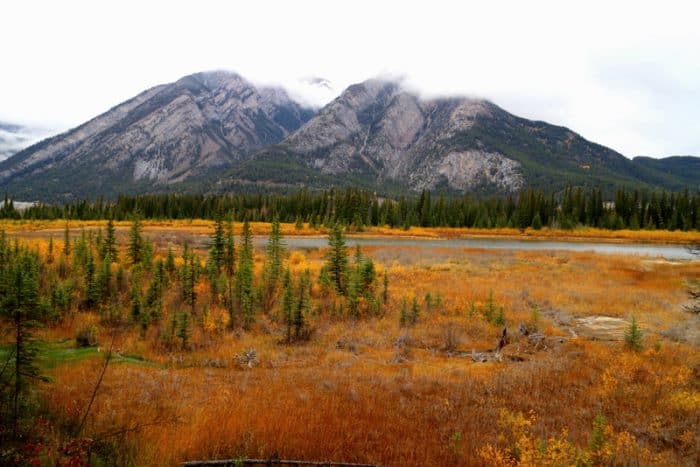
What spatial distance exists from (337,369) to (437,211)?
102 metres

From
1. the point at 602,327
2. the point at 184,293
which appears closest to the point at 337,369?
the point at 184,293

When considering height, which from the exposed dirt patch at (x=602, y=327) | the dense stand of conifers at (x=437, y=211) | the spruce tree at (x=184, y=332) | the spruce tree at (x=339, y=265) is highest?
the dense stand of conifers at (x=437, y=211)

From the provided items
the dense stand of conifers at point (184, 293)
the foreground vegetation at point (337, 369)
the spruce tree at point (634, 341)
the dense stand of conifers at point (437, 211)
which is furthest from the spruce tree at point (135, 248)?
the dense stand of conifers at point (437, 211)

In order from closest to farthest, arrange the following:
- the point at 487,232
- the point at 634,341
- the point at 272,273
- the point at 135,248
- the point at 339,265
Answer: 1. the point at 634,341
2. the point at 272,273
3. the point at 339,265
4. the point at 135,248
5. the point at 487,232

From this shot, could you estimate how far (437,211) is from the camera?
110812mm

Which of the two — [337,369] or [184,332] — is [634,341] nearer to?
[337,369]

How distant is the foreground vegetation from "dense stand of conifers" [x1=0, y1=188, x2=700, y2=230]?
229ft

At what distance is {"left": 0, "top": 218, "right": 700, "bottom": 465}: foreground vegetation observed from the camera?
21.2ft

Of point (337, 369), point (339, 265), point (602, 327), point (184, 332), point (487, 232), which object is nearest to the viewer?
point (337, 369)

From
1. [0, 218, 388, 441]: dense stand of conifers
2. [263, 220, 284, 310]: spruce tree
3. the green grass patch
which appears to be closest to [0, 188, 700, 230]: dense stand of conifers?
[263, 220, 284, 310]: spruce tree

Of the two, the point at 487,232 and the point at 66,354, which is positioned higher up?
the point at 487,232

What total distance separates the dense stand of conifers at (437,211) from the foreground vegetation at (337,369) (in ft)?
229

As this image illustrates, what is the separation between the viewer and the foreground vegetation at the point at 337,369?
6.48 meters

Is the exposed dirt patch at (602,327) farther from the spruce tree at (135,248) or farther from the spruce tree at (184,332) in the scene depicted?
the spruce tree at (135,248)
